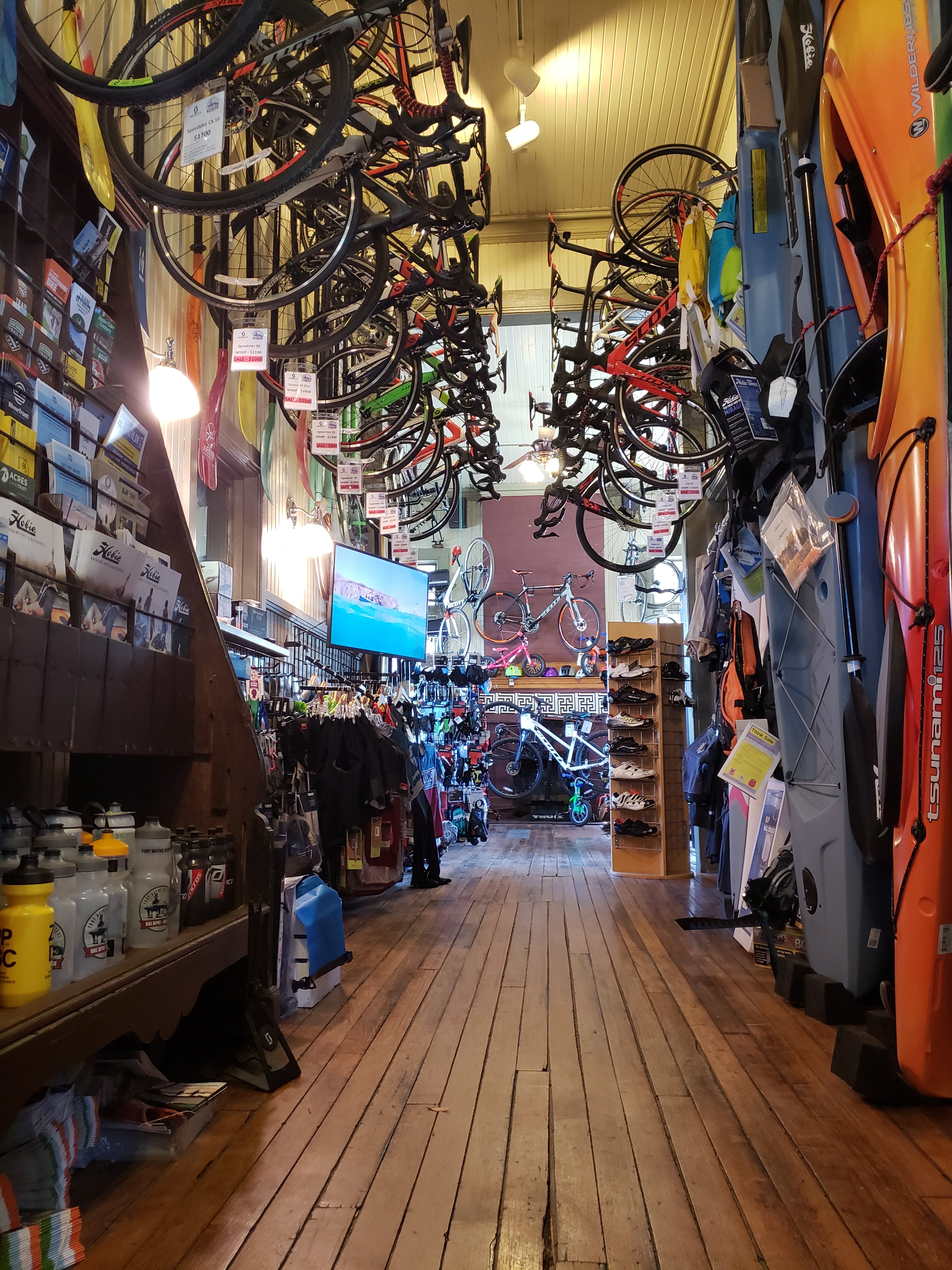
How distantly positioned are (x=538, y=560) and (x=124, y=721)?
1158 cm

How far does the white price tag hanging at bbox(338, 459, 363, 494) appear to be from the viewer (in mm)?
5488

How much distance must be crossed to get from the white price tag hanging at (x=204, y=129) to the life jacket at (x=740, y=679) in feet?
10.3

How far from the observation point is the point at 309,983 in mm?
3004

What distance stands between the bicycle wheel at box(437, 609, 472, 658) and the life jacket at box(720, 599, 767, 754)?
8.38 m

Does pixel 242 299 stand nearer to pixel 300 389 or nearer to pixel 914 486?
pixel 300 389

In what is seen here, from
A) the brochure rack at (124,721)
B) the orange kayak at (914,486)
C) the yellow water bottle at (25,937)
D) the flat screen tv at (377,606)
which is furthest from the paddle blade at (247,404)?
the yellow water bottle at (25,937)

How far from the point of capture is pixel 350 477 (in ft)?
18.0

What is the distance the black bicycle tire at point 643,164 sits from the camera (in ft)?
17.5

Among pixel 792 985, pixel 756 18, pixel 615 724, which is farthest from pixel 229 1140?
pixel 615 724

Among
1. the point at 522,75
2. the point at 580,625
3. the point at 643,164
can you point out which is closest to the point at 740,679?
the point at 643,164

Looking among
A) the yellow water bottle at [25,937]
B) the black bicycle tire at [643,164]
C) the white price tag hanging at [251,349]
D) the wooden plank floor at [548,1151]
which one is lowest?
the wooden plank floor at [548,1151]

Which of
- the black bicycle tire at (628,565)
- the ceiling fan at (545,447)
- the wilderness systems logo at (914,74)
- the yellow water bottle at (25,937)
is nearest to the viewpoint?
the yellow water bottle at (25,937)

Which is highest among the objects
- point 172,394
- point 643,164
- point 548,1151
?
point 643,164

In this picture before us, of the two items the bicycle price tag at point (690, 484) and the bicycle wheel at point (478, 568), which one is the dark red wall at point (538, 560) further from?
the bicycle price tag at point (690, 484)
